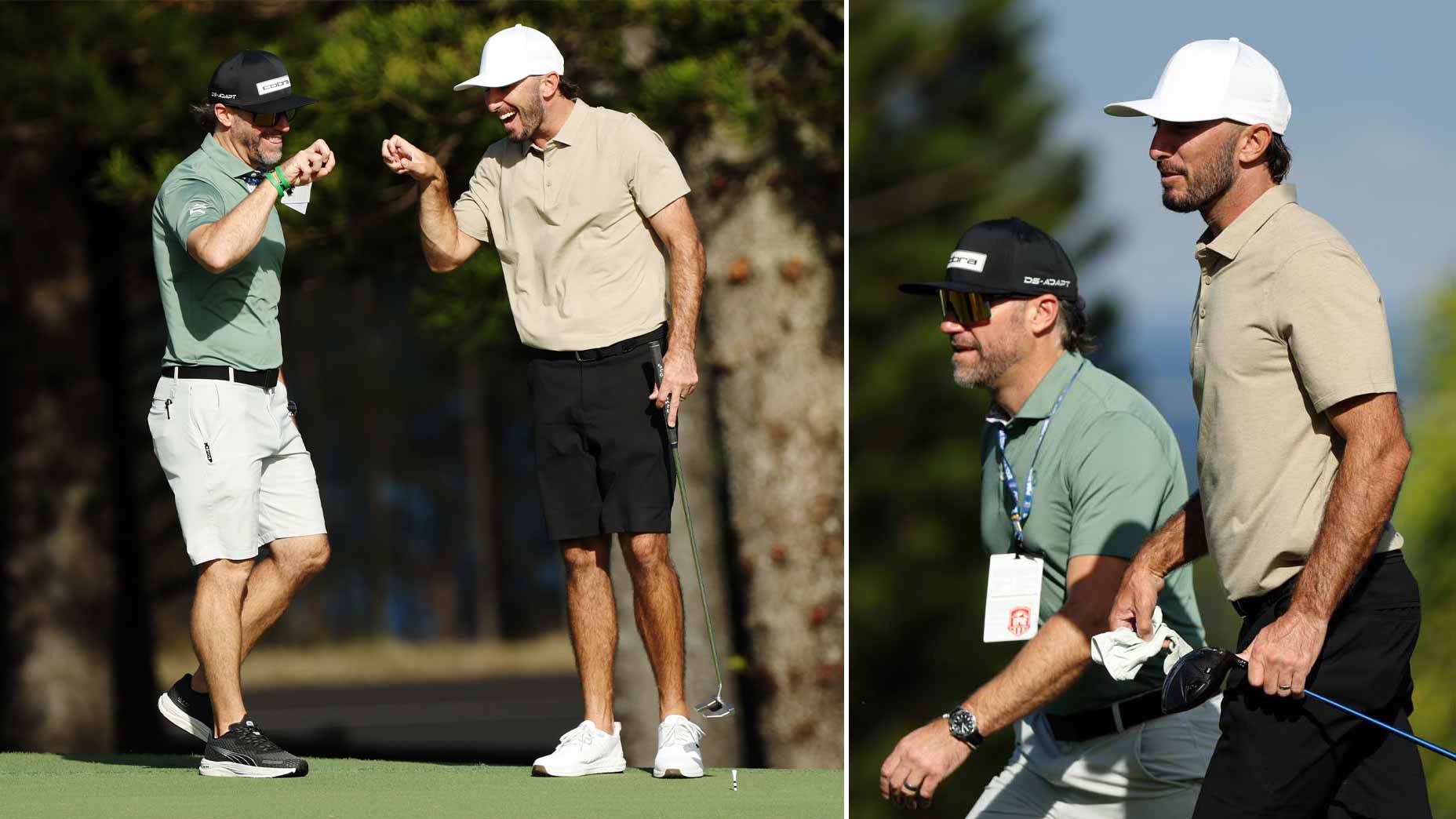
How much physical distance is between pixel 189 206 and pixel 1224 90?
9.69ft

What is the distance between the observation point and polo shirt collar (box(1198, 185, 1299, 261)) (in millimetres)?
3617

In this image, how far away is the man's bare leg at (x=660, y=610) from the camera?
5.52 metres

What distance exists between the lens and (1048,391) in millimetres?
4402

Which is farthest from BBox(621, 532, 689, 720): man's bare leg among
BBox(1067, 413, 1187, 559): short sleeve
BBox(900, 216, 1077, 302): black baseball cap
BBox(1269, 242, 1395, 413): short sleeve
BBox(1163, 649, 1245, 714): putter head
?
BBox(1269, 242, 1395, 413): short sleeve

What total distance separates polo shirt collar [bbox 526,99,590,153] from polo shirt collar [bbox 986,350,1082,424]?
5.73ft

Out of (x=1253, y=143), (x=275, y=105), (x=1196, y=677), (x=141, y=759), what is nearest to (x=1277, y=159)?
(x=1253, y=143)

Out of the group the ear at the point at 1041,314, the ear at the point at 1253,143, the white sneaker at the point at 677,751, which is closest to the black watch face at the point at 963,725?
the ear at the point at 1041,314

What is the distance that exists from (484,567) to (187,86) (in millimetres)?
22142

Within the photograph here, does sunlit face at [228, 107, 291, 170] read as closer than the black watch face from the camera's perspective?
No

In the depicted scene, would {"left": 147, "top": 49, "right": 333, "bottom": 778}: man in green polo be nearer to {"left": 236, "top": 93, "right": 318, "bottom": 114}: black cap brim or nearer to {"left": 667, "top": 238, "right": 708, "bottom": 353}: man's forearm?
{"left": 236, "top": 93, "right": 318, "bottom": 114}: black cap brim

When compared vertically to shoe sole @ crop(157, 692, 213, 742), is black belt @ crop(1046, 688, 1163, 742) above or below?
above

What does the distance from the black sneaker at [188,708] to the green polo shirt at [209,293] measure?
38.9 inches

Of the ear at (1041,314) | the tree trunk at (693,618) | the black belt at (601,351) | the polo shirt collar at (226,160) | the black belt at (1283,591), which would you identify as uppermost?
the polo shirt collar at (226,160)

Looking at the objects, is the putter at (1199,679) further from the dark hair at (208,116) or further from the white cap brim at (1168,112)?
the dark hair at (208,116)
